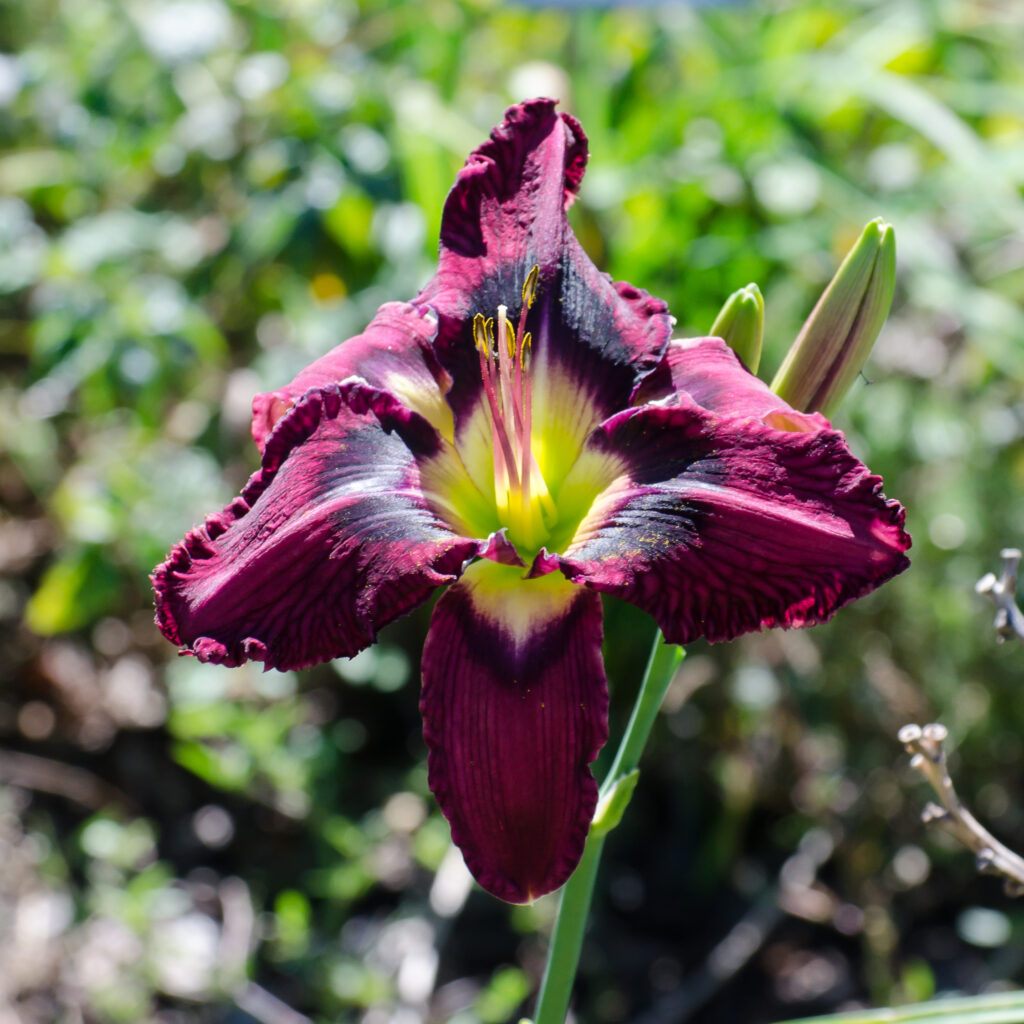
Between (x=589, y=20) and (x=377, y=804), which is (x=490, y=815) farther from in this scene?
(x=589, y=20)

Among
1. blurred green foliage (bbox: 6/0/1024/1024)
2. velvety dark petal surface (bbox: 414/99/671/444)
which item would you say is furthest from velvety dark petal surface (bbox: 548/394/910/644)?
blurred green foliage (bbox: 6/0/1024/1024)

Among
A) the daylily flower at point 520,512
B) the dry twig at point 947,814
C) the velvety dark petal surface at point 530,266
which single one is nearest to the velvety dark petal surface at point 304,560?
the daylily flower at point 520,512

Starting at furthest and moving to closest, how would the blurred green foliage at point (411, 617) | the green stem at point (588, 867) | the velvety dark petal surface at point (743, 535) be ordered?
1. the blurred green foliage at point (411, 617)
2. the green stem at point (588, 867)
3. the velvety dark petal surface at point (743, 535)

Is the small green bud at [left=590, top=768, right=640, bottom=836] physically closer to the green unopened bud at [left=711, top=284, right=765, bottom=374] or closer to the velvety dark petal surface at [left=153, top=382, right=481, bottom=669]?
the velvety dark petal surface at [left=153, top=382, right=481, bottom=669]

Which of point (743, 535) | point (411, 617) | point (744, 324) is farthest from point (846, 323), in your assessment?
point (411, 617)

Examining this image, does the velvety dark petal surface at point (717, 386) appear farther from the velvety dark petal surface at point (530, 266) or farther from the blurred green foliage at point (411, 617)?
the blurred green foliage at point (411, 617)

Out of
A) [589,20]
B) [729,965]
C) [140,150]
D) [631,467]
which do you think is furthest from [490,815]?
[589,20]

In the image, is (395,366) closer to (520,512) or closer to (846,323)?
(520,512)
